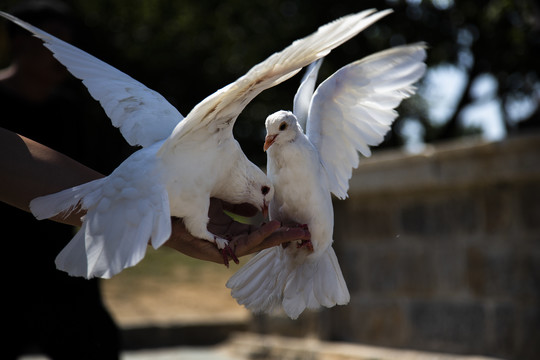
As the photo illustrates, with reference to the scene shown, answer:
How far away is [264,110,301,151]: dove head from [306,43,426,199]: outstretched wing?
0.41 meters

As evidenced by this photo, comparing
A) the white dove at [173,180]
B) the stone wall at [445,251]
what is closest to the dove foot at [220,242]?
the white dove at [173,180]

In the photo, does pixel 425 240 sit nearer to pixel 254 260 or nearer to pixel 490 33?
pixel 254 260

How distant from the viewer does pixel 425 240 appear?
4699 mm

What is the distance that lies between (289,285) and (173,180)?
68cm

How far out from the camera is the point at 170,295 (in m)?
7.85

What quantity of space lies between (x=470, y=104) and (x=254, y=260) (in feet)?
41.1

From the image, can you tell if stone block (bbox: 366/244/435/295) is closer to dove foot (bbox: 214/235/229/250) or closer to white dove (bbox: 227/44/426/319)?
white dove (bbox: 227/44/426/319)

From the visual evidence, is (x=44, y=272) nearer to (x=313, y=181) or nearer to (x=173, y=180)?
(x=173, y=180)

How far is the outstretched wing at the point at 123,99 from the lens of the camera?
2396 millimetres

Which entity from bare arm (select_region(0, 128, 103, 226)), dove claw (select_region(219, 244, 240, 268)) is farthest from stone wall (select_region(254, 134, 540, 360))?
bare arm (select_region(0, 128, 103, 226))

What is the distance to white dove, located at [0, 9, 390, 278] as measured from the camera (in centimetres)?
184

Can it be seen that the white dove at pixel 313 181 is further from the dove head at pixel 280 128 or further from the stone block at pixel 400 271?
the stone block at pixel 400 271

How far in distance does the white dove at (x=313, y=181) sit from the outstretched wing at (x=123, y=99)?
395 mm

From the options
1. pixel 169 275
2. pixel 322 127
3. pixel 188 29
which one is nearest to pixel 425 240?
pixel 322 127
